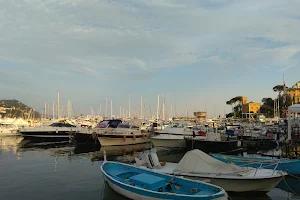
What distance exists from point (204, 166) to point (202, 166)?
3.6 inches

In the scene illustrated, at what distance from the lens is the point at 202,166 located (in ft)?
39.2

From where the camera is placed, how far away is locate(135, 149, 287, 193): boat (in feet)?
36.1

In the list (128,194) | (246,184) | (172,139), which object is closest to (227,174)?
(246,184)

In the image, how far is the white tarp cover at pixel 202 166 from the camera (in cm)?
1173

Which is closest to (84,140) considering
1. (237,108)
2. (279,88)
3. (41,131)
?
(41,131)

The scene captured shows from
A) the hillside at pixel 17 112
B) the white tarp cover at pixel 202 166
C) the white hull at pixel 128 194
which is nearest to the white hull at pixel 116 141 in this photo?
the white tarp cover at pixel 202 166

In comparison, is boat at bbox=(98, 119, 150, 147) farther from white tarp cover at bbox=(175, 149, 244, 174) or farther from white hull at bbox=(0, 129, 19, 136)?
white hull at bbox=(0, 129, 19, 136)

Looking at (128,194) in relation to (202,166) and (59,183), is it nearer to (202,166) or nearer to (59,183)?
(202,166)

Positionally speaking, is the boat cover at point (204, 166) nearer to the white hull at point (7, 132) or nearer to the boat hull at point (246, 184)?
the boat hull at point (246, 184)

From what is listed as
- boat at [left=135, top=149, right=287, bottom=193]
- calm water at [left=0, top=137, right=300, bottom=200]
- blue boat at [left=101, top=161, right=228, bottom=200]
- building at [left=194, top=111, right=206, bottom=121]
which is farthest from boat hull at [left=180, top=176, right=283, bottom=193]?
building at [left=194, top=111, right=206, bottom=121]

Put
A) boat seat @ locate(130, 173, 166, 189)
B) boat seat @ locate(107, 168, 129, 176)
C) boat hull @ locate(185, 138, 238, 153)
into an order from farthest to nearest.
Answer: boat hull @ locate(185, 138, 238, 153), boat seat @ locate(107, 168, 129, 176), boat seat @ locate(130, 173, 166, 189)

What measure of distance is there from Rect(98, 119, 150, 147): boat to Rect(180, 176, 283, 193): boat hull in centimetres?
2046

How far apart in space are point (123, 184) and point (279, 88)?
10623 centimetres

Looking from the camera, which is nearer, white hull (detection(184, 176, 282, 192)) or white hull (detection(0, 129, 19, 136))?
white hull (detection(184, 176, 282, 192))
